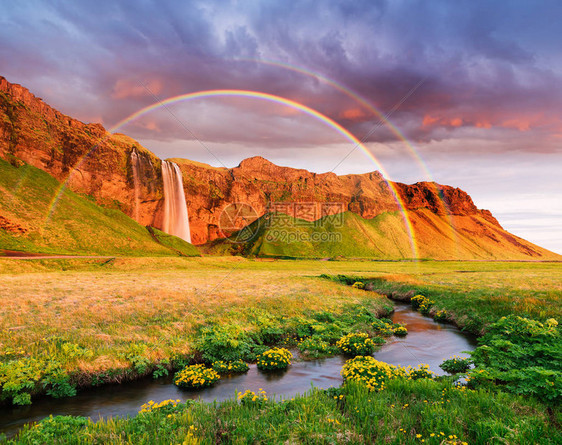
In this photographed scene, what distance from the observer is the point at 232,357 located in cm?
1586

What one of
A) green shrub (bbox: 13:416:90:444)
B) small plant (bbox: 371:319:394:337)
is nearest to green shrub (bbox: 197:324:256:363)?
green shrub (bbox: 13:416:90:444)

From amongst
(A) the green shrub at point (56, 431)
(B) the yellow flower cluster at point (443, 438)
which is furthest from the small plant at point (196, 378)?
(B) the yellow flower cluster at point (443, 438)

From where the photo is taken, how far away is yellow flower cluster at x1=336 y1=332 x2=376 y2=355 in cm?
1738

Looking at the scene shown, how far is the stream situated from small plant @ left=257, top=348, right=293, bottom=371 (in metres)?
0.38

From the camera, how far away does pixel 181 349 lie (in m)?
16.0

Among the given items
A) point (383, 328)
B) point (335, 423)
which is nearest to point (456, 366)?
point (383, 328)

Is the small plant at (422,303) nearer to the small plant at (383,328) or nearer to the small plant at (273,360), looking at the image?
the small plant at (383,328)

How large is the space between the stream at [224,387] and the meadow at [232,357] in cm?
72

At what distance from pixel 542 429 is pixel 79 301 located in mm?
30444

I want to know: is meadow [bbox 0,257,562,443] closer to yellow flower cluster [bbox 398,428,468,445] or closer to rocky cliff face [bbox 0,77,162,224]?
yellow flower cluster [bbox 398,428,468,445]

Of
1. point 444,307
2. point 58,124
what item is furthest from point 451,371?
point 58,124

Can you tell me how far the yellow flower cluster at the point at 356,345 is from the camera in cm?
1738

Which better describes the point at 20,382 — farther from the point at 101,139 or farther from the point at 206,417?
the point at 101,139

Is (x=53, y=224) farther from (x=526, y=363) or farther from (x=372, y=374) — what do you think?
(x=526, y=363)
